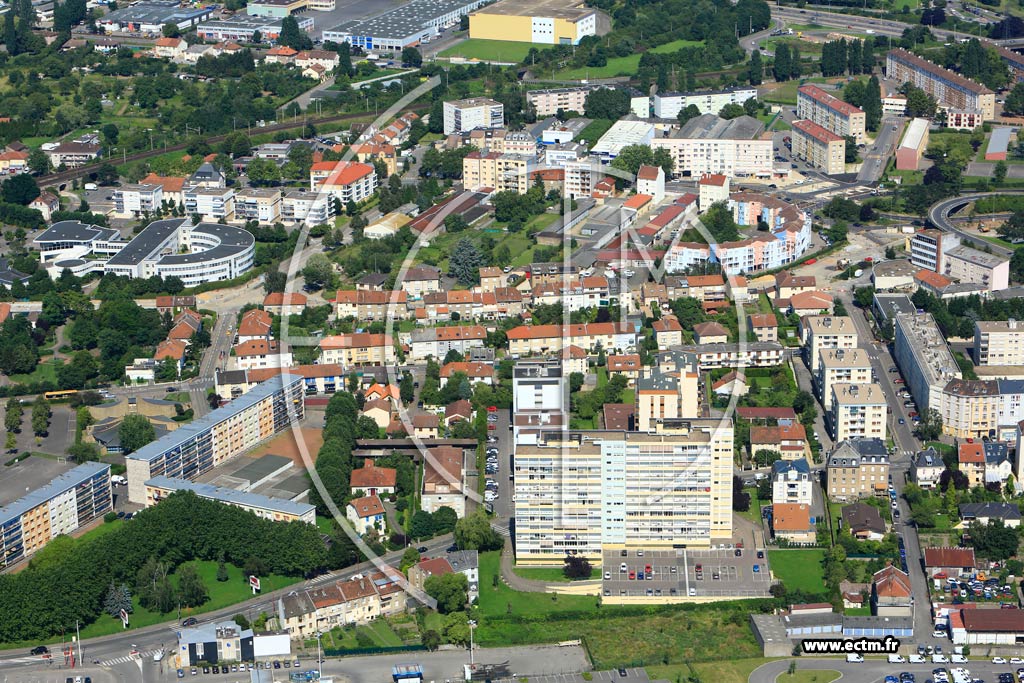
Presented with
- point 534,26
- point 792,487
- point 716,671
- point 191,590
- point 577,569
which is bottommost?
point 716,671

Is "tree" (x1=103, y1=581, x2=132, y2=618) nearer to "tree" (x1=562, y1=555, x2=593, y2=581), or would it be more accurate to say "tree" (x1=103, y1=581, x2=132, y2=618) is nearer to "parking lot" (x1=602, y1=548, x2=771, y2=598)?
"tree" (x1=562, y1=555, x2=593, y2=581)

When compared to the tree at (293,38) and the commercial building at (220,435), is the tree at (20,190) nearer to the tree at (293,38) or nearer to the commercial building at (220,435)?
the commercial building at (220,435)

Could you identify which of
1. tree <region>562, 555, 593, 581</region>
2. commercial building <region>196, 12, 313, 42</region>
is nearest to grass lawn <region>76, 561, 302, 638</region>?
tree <region>562, 555, 593, 581</region>

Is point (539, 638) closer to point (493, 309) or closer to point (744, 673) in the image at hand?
point (744, 673)

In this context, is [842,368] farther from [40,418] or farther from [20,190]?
[20,190]

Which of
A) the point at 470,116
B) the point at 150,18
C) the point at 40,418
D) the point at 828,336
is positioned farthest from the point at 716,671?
the point at 150,18

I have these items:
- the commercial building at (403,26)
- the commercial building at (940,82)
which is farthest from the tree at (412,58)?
the commercial building at (940,82)
